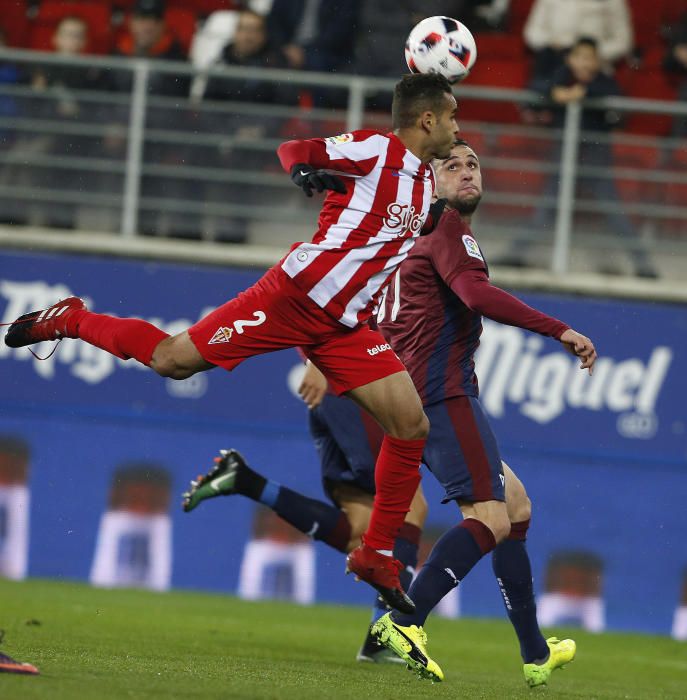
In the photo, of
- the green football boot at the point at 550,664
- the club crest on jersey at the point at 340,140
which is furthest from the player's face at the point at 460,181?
the green football boot at the point at 550,664

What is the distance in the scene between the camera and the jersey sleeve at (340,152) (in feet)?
19.4

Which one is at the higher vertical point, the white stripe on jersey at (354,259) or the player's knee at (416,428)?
the white stripe on jersey at (354,259)

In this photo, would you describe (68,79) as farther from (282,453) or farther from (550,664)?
(550,664)

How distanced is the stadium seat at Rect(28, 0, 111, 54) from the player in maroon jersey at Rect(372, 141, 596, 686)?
610 centimetres

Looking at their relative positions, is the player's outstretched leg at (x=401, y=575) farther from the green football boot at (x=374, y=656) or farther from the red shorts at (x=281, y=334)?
the red shorts at (x=281, y=334)

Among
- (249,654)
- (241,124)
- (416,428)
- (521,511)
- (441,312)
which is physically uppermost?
(241,124)

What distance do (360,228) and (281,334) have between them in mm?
531

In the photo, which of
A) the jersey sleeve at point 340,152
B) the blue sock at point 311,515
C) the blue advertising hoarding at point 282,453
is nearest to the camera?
the jersey sleeve at point 340,152

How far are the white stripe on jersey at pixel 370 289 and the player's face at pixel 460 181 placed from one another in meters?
0.63

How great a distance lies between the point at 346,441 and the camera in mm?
7598

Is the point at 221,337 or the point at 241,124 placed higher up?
the point at 241,124

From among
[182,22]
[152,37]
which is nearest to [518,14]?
[182,22]

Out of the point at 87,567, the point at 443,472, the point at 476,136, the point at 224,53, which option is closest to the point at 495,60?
the point at 476,136

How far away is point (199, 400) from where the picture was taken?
1100cm
